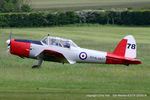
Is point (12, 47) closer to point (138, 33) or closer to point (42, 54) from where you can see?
point (42, 54)

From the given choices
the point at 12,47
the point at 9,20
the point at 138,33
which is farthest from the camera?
the point at 9,20

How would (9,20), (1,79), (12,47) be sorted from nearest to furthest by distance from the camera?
(1,79) → (12,47) → (9,20)

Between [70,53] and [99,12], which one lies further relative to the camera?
[99,12]

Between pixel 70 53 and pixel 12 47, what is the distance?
2.50 meters

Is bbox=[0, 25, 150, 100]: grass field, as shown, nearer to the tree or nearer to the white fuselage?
the white fuselage

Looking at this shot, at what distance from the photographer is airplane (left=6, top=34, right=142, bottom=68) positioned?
1652 cm

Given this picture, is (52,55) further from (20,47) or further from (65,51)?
(20,47)

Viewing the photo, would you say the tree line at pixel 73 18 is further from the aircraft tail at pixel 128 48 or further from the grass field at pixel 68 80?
the aircraft tail at pixel 128 48

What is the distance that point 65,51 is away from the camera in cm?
1675

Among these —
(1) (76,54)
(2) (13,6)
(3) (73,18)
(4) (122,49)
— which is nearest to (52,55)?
(1) (76,54)

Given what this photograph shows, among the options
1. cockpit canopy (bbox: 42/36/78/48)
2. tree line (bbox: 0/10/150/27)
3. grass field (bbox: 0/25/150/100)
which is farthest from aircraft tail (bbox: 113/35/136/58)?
tree line (bbox: 0/10/150/27)

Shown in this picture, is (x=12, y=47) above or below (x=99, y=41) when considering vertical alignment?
above

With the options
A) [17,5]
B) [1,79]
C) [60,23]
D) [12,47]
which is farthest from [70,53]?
[17,5]

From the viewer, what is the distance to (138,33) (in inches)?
1485
